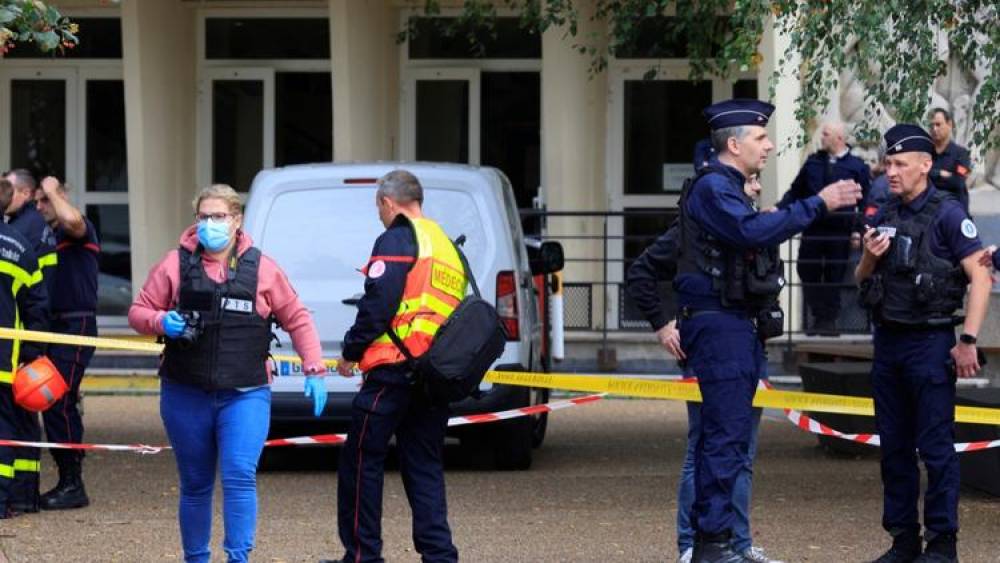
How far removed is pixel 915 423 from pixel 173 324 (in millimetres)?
3219

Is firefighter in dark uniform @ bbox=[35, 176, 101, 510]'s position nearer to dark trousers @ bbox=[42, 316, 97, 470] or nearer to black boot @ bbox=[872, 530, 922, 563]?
dark trousers @ bbox=[42, 316, 97, 470]

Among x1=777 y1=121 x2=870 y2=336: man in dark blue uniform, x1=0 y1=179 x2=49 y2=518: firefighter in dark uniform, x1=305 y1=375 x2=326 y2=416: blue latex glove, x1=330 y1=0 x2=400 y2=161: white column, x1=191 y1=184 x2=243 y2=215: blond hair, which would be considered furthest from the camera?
x1=330 y1=0 x2=400 y2=161: white column

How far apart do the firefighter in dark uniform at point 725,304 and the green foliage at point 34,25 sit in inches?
108

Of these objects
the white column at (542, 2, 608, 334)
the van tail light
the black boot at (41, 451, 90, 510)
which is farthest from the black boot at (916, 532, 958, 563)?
the white column at (542, 2, 608, 334)

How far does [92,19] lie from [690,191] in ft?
46.2

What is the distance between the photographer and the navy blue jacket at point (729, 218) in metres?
7.58

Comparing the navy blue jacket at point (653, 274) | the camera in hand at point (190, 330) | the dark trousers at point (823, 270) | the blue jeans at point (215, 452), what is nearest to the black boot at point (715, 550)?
the navy blue jacket at point (653, 274)

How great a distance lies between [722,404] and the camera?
776 centimetres

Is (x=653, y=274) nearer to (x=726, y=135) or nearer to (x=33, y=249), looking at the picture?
(x=726, y=135)

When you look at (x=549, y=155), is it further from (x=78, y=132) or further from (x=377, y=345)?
(x=377, y=345)

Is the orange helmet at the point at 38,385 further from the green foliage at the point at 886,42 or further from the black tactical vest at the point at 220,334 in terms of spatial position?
the green foliage at the point at 886,42

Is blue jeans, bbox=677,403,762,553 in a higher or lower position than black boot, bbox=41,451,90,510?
higher

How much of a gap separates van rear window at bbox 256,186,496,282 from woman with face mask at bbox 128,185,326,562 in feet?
11.9

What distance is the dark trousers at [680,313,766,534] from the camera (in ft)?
25.5
